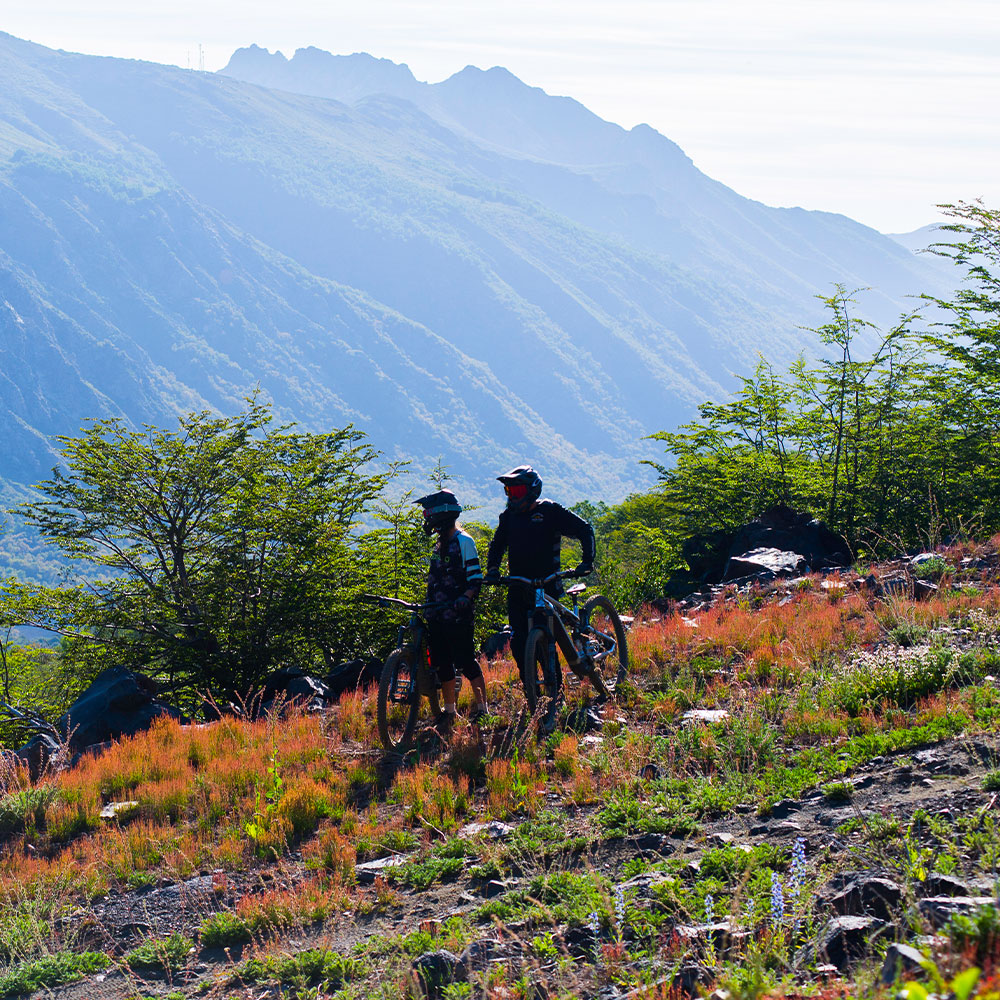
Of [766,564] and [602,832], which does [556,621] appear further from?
[766,564]

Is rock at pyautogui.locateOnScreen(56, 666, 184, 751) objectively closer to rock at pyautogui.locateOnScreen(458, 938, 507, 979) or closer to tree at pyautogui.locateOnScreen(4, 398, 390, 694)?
tree at pyautogui.locateOnScreen(4, 398, 390, 694)

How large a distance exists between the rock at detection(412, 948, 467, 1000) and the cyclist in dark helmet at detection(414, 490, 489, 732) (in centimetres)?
382

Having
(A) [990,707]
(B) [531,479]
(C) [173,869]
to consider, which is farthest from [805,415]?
(C) [173,869]

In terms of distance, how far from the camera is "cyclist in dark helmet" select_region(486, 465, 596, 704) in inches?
311

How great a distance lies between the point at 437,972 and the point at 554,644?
13.8 ft

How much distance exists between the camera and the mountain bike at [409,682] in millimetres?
7723

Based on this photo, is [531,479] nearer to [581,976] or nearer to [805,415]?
[581,976]

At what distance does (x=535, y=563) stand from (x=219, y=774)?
3250mm

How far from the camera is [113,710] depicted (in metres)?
11.2

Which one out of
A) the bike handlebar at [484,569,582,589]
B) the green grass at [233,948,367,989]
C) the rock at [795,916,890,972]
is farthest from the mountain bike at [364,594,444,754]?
the rock at [795,916,890,972]

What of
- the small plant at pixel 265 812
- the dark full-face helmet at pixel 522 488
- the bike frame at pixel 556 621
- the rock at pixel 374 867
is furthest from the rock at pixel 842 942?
the dark full-face helmet at pixel 522 488

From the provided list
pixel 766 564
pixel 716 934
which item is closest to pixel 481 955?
pixel 716 934

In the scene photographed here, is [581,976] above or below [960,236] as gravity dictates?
below

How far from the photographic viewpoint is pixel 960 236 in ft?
59.8
